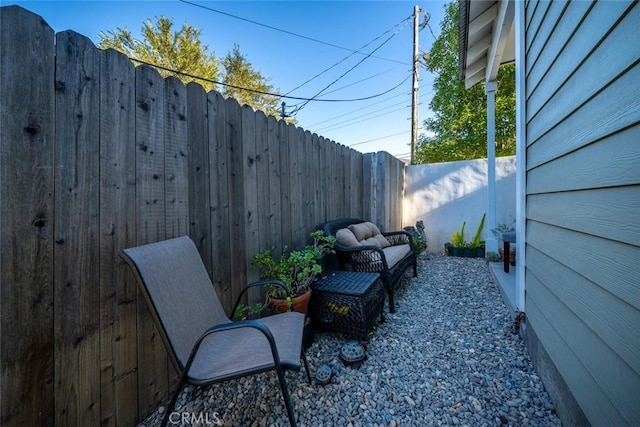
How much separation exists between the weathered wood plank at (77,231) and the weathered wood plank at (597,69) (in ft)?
6.81

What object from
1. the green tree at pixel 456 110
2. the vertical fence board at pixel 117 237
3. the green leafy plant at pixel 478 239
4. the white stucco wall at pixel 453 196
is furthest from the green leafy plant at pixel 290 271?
the green tree at pixel 456 110

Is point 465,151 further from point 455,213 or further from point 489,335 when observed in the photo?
point 489,335

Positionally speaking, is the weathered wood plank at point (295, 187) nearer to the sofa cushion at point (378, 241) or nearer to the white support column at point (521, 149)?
the sofa cushion at point (378, 241)

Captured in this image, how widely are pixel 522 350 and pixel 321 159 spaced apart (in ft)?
8.57

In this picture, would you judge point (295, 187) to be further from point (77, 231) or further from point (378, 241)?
point (77, 231)

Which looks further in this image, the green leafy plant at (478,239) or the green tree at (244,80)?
the green tree at (244,80)

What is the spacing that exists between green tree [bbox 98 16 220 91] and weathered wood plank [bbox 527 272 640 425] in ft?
35.3

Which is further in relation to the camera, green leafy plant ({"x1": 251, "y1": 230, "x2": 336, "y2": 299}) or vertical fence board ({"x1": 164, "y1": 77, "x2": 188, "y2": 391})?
green leafy plant ({"x1": 251, "y1": 230, "x2": 336, "y2": 299})

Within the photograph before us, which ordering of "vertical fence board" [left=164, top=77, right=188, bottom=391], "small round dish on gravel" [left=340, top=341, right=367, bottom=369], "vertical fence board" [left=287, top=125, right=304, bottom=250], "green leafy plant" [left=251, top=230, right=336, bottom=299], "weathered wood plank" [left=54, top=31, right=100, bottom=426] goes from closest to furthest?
"weathered wood plank" [left=54, top=31, right=100, bottom=426] < "vertical fence board" [left=164, top=77, right=188, bottom=391] < "small round dish on gravel" [left=340, top=341, right=367, bottom=369] < "green leafy plant" [left=251, top=230, right=336, bottom=299] < "vertical fence board" [left=287, top=125, right=304, bottom=250]

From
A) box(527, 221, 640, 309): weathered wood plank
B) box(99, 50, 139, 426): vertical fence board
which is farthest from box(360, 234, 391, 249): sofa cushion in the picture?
box(99, 50, 139, 426): vertical fence board

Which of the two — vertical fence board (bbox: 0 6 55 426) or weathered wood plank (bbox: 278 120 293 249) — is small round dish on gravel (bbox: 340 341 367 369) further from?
vertical fence board (bbox: 0 6 55 426)

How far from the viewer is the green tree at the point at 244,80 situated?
36.6 ft

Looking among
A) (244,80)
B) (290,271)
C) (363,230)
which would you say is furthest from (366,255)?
(244,80)

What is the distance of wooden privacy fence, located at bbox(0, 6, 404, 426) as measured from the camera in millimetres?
967
